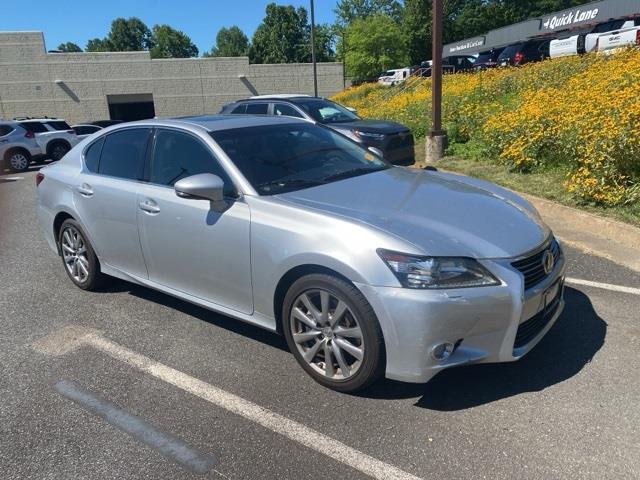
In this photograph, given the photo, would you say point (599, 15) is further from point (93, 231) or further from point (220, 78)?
point (93, 231)

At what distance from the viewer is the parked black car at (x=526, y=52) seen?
2302cm

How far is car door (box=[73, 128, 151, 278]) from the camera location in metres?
4.20

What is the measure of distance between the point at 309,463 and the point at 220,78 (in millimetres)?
45269

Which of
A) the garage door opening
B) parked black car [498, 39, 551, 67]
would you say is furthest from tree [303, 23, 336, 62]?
parked black car [498, 39, 551, 67]

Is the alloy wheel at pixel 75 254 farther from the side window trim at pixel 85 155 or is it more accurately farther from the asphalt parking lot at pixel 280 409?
the asphalt parking lot at pixel 280 409

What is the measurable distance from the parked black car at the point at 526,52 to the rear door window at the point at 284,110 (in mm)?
15936

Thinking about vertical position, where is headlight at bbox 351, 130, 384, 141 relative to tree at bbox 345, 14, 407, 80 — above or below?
below

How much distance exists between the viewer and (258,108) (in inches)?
414

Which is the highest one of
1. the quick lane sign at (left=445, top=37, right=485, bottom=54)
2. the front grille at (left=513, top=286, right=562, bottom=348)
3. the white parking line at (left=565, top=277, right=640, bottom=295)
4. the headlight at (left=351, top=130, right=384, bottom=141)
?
the quick lane sign at (left=445, top=37, right=485, bottom=54)

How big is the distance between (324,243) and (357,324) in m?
0.48

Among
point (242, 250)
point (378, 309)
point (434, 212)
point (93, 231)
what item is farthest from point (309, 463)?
point (93, 231)

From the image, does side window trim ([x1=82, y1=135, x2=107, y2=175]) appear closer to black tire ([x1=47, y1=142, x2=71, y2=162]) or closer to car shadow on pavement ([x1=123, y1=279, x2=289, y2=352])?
car shadow on pavement ([x1=123, y1=279, x2=289, y2=352])

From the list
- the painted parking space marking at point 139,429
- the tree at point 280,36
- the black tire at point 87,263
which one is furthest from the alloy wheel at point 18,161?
the tree at point 280,36

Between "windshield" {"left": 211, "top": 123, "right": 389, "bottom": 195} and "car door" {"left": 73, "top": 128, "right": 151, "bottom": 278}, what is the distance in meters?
0.86
